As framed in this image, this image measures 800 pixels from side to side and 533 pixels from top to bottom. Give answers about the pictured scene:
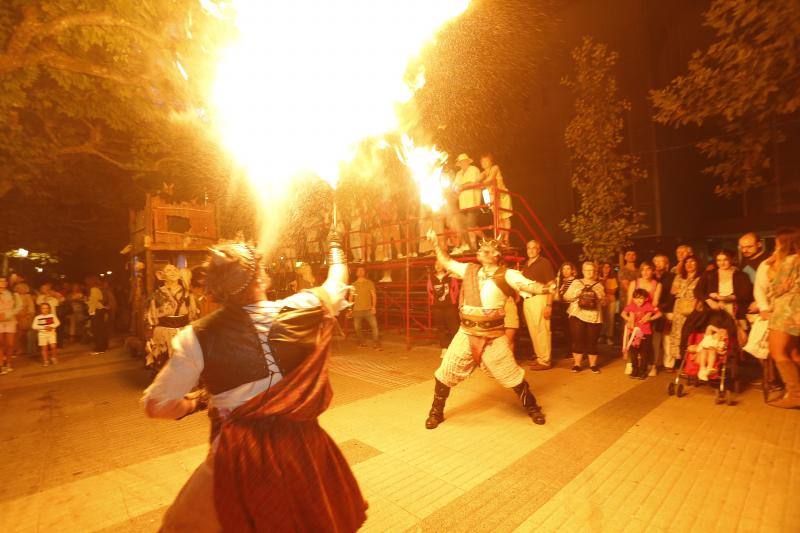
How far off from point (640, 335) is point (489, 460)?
389 cm

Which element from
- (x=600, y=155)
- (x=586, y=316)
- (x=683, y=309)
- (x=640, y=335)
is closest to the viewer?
(x=683, y=309)

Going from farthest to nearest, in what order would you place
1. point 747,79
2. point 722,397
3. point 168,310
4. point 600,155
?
point 600,155 → point 168,310 → point 722,397 → point 747,79

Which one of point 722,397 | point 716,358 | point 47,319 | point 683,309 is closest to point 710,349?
point 716,358

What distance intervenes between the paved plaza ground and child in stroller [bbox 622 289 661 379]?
0.27 meters

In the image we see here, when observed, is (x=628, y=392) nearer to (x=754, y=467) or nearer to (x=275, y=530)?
(x=754, y=467)

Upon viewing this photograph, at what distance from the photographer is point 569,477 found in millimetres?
→ 3477

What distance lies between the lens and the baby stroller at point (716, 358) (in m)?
5.22

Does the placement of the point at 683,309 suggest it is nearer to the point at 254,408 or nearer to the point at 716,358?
the point at 716,358

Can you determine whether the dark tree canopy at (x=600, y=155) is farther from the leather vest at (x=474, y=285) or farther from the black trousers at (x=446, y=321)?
the leather vest at (x=474, y=285)

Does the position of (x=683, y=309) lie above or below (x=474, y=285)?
below

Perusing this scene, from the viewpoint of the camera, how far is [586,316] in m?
6.89

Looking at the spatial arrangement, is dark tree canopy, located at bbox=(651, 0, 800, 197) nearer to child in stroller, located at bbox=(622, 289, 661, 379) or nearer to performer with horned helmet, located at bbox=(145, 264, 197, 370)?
child in stroller, located at bbox=(622, 289, 661, 379)

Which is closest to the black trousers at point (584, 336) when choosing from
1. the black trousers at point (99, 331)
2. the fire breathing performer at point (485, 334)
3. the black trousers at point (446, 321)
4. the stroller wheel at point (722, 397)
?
the stroller wheel at point (722, 397)

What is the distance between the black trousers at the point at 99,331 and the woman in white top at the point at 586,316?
452 inches
